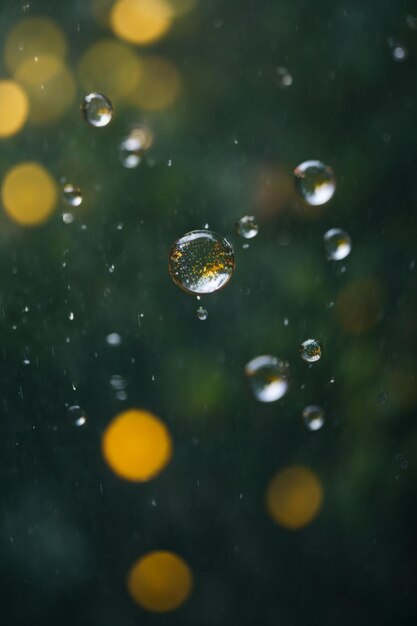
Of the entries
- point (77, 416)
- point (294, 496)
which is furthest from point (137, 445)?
point (294, 496)

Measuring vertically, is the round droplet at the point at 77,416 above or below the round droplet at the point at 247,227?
below

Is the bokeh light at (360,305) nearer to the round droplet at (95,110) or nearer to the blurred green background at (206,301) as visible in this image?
the blurred green background at (206,301)

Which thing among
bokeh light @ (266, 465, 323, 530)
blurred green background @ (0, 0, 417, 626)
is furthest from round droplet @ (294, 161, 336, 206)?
bokeh light @ (266, 465, 323, 530)

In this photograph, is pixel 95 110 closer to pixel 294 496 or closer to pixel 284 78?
pixel 284 78

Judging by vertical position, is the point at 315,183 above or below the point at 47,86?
below

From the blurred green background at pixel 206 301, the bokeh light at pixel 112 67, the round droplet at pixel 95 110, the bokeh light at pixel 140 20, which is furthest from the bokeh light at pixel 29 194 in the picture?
the round droplet at pixel 95 110

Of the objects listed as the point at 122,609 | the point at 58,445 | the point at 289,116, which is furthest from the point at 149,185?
the point at 122,609
